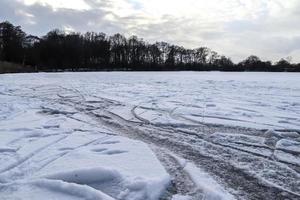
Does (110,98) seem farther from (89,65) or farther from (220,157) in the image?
(89,65)

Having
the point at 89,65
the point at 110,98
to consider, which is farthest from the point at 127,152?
the point at 89,65

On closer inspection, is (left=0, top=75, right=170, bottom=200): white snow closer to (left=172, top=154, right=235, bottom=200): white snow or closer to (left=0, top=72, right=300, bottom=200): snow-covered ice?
(left=0, top=72, right=300, bottom=200): snow-covered ice

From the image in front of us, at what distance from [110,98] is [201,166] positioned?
1002 centimetres

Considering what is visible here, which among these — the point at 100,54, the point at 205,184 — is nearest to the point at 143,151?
the point at 205,184

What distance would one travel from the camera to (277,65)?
95.0 m

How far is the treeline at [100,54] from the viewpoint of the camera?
88.8 m

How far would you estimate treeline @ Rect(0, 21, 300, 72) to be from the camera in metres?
88.8

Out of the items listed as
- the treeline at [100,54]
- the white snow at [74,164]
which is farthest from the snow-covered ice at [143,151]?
the treeline at [100,54]

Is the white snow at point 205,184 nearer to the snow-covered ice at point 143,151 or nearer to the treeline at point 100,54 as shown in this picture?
the snow-covered ice at point 143,151

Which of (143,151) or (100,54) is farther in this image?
(100,54)

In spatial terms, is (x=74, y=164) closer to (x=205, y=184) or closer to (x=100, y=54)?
(x=205, y=184)

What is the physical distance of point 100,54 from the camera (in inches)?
4075

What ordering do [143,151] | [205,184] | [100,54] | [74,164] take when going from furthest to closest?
[100,54] → [143,151] → [74,164] → [205,184]

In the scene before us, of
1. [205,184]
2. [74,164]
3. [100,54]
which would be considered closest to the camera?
[205,184]
